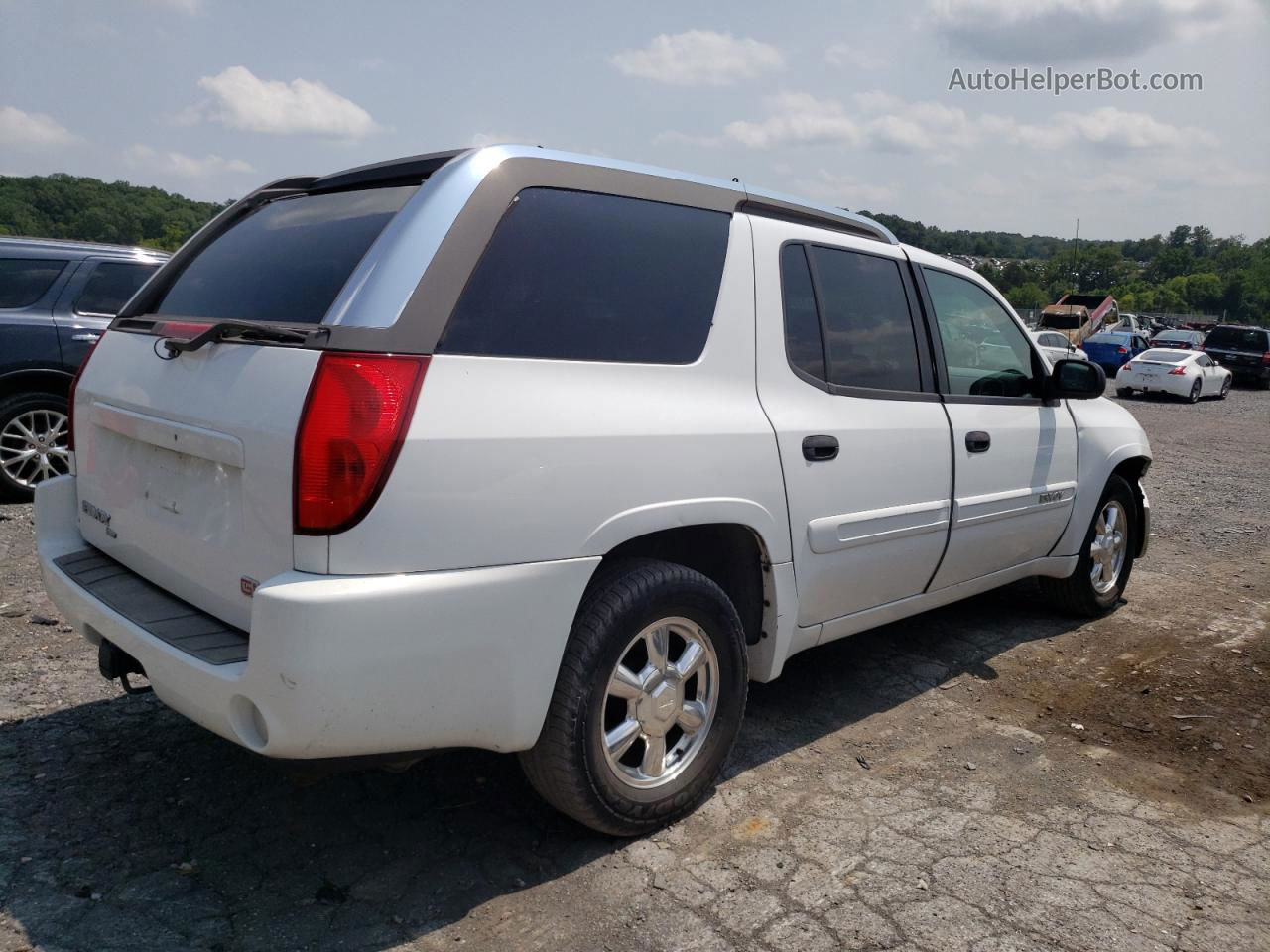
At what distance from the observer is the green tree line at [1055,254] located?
2588 cm

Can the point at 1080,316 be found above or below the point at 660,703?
above

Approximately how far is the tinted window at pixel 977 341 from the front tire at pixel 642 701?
5.82ft

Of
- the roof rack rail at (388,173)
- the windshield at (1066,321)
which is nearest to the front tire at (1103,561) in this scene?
the roof rack rail at (388,173)

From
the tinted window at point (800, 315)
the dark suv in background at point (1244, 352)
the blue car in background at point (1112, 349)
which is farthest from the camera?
the blue car in background at point (1112, 349)

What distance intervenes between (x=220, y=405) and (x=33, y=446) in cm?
574

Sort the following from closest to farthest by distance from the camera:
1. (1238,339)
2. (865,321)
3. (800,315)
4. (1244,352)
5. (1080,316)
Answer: (800,315) → (865,321) → (1244,352) → (1238,339) → (1080,316)

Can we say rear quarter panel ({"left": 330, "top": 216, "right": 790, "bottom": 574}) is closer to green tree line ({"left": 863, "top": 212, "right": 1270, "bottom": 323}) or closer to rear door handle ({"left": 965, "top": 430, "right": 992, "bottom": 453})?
rear door handle ({"left": 965, "top": 430, "right": 992, "bottom": 453})

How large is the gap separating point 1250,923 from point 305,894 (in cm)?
250

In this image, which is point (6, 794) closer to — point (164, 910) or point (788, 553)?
point (164, 910)

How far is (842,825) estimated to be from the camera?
10.4 feet

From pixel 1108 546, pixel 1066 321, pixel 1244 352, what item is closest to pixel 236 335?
pixel 1108 546

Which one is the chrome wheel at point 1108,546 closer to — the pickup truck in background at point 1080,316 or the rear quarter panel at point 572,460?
the rear quarter panel at point 572,460

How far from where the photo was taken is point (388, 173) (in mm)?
2961

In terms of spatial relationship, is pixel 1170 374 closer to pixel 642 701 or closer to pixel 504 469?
pixel 642 701
